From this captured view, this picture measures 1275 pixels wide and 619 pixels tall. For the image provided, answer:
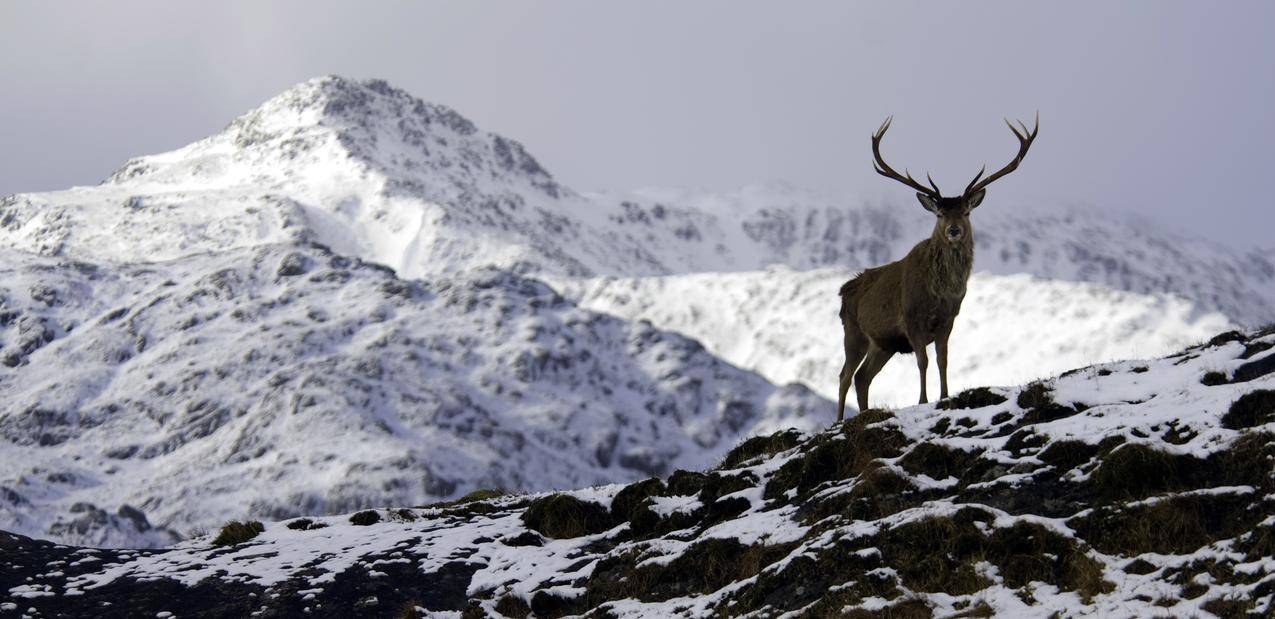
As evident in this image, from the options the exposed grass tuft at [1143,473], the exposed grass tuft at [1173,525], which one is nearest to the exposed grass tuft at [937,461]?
the exposed grass tuft at [1143,473]

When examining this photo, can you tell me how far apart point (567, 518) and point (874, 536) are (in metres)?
6.28

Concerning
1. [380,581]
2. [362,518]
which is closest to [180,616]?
[380,581]

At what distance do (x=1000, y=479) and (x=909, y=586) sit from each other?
260 centimetres

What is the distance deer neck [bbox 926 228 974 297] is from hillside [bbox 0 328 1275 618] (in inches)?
100

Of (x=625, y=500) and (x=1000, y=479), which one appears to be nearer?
(x=1000, y=479)

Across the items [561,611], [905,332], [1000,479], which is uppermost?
[905,332]

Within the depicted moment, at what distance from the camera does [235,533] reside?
69.3ft

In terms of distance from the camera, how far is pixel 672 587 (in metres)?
15.1

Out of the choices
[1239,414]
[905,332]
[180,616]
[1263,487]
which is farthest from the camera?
[905,332]

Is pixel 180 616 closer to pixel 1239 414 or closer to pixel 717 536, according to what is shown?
pixel 717 536

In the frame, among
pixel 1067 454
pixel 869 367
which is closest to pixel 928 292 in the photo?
pixel 869 367

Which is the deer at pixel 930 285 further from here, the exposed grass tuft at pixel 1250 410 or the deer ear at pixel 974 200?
the exposed grass tuft at pixel 1250 410

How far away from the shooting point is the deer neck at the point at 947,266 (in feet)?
68.3

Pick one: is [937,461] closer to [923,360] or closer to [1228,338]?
[923,360]
